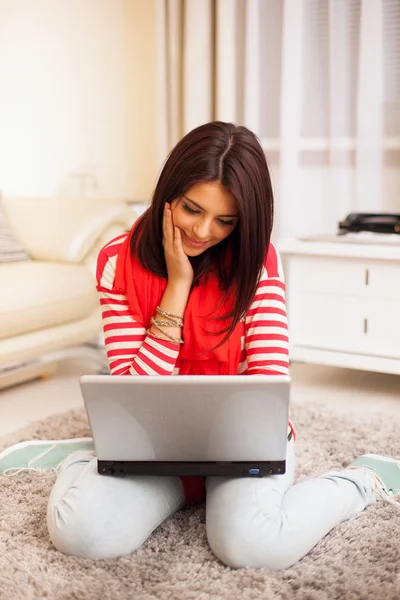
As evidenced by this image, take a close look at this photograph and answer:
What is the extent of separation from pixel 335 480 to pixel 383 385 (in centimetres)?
131

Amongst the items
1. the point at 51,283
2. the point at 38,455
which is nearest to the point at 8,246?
the point at 51,283

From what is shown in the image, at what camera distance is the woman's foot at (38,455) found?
181 centimetres

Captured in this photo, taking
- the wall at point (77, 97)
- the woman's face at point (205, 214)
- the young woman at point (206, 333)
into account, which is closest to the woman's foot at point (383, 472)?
the young woman at point (206, 333)

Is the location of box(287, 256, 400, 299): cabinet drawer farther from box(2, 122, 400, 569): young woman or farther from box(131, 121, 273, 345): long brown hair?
box(131, 121, 273, 345): long brown hair

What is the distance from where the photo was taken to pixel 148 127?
3846 millimetres

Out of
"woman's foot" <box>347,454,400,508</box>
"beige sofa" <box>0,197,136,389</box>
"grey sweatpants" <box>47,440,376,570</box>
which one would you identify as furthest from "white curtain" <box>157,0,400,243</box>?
"grey sweatpants" <box>47,440,376,570</box>

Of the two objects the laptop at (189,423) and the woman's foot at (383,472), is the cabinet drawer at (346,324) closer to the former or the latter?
the woman's foot at (383,472)

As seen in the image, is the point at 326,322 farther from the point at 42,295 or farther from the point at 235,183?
the point at 235,183

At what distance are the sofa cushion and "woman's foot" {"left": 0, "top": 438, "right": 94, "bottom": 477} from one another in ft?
1.66

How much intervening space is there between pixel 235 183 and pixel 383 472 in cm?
83

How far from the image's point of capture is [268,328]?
1.47m

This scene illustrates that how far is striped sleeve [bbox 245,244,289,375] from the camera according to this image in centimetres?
146

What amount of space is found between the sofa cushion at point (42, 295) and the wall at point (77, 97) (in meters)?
0.88

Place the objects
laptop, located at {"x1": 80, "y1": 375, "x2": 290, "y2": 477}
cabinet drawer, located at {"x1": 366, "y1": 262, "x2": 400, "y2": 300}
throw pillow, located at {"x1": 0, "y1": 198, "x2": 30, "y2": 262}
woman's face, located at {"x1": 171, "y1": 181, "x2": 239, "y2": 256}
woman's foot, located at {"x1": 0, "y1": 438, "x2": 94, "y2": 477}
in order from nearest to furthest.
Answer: laptop, located at {"x1": 80, "y1": 375, "x2": 290, "y2": 477} → woman's face, located at {"x1": 171, "y1": 181, "x2": 239, "y2": 256} → woman's foot, located at {"x1": 0, "y1": 438, "x2": 94, "y2": 477} → cabinet drawer, located at {"x1": 366, "y1": 262, "x2": 400, "y2": 300} → throw pillow, located at {"x1": 0, "y1": 198, "x2": 30, "y2": 262}
